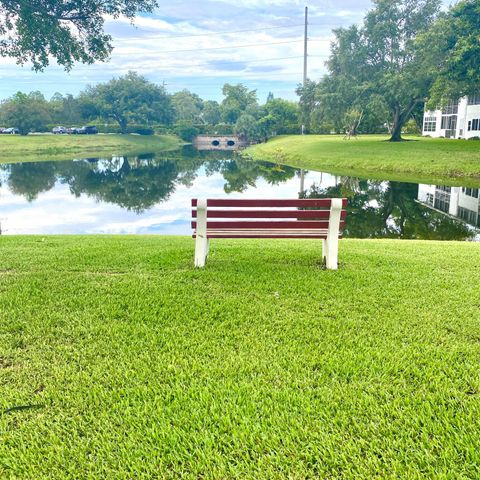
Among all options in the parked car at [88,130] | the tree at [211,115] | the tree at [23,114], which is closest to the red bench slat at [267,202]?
the tree at [23,114]

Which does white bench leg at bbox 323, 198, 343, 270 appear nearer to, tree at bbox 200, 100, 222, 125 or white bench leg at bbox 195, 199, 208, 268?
white bench leg at bbox 195, 199, 208, 268

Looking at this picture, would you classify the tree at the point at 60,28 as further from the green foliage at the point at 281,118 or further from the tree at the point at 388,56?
the green foliage at the point at 281,118

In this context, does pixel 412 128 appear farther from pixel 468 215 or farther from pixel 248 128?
pixel 468 215

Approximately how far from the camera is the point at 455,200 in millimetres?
18797

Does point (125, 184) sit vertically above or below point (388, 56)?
below

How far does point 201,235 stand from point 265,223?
31.9 inches

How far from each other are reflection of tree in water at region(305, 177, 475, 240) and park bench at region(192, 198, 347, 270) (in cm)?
777

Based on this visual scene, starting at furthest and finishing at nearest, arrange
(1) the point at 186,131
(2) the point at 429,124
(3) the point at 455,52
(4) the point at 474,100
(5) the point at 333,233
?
(1) the point at 186,131, (2) the point at 429,124, (4) the point at 474,100, (3) the point at 455,52, (5) the point at 333,233

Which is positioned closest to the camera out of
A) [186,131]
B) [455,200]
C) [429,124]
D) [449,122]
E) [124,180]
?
[455,200]

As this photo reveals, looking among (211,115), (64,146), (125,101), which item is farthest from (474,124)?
(211,115)

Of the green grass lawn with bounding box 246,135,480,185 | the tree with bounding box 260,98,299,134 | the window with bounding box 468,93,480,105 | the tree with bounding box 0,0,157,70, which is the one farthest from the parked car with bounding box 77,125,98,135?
the tree with bounding box 0,0,157,70

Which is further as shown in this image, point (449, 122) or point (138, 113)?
point (138, 113)

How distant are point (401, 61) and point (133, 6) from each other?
3385 centimetres

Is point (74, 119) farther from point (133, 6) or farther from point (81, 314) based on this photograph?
point (81, 314)
